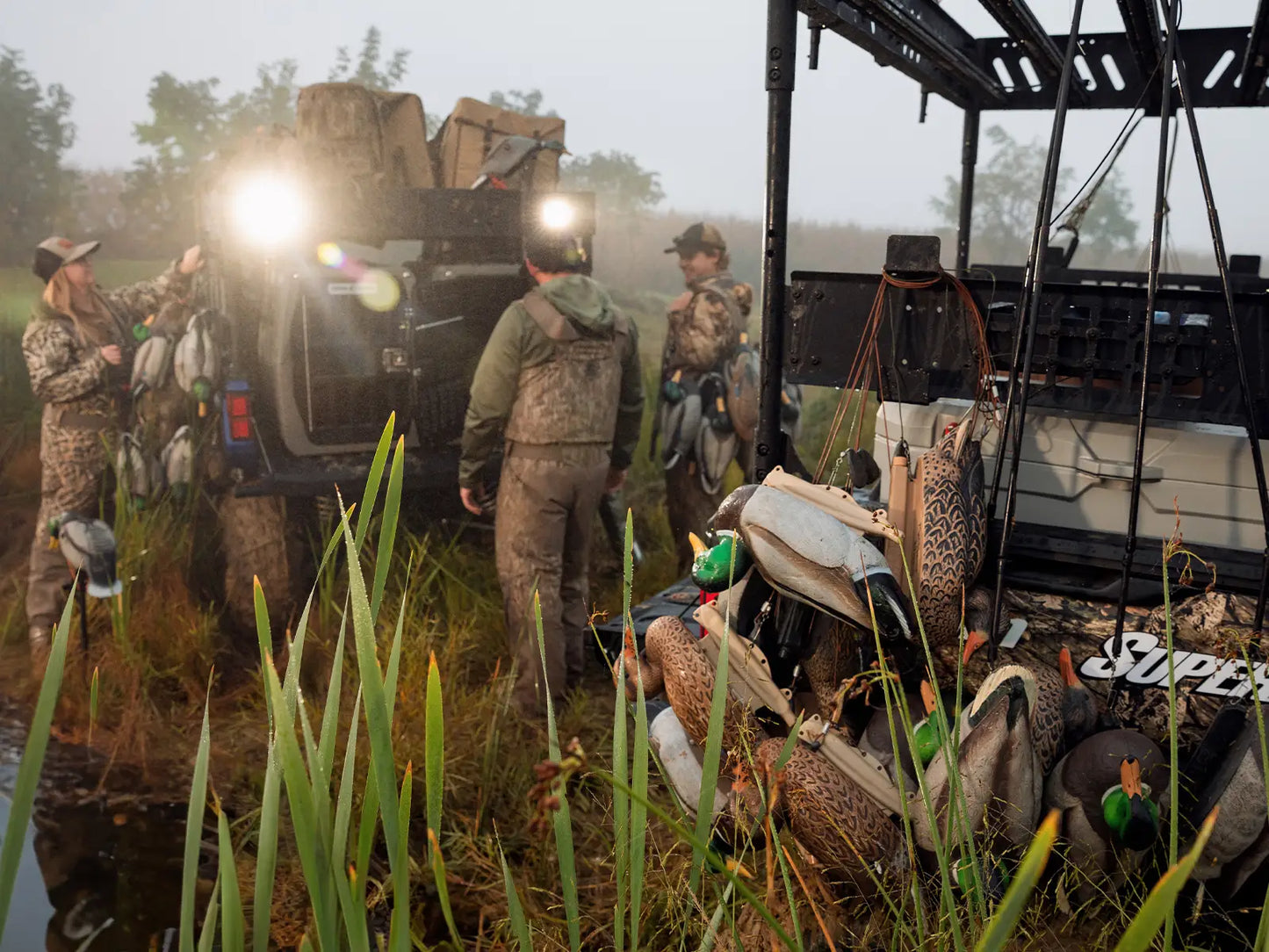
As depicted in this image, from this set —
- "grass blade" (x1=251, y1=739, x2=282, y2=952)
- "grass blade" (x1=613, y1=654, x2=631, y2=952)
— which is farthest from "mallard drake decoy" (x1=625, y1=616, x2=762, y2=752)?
"grass blade" (x1=251, y1=739, x2=282, y2=952)

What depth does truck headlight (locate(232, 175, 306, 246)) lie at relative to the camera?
5121mm

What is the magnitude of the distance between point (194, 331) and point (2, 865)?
4216mm

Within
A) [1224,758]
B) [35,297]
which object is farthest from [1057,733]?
[35,297]

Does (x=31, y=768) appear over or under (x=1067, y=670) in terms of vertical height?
over

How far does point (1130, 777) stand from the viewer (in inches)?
71.9

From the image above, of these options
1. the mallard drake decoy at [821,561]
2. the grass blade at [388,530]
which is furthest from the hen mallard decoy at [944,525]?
the grass blade at [388,530]

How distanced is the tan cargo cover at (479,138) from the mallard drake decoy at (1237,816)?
471 cm

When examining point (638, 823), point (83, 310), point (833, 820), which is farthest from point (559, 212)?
point (638, 823)

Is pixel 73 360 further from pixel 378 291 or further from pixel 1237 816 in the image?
pixel 1237 816

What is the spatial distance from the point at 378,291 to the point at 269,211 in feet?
2.07

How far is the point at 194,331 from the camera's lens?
194 inches

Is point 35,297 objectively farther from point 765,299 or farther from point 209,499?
point 765,299

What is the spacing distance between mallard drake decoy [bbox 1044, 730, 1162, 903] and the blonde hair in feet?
14.0

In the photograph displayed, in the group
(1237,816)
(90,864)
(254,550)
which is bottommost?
(90,864)
